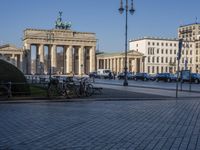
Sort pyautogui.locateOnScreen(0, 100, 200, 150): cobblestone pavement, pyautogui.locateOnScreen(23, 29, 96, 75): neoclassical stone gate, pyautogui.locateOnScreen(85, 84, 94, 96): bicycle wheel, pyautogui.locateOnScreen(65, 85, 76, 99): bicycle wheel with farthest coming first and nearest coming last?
pyautogui.locateOnScreen(23, 29, 96, 75): neoclassical stone gate, pyautogui.locateOnScreen(85, 84, 94, 96): bicycle wheel, pyautogui.locateOnScreen(65, 85, 76, 99): bicycle wheel, pyautogui.locateOnScreen(0, 100, 200, 150): cobblestone pavement

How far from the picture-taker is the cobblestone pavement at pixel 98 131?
326 inches

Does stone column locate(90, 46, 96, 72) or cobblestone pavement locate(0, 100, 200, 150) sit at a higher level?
stone column locate(90, 46, 96, 72)

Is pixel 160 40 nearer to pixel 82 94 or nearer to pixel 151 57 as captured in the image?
pixel 151 57

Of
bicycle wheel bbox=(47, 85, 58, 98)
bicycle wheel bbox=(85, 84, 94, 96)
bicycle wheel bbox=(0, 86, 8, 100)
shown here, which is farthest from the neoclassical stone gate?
bicycle wheel bbox=(0, 86, 8, 100)

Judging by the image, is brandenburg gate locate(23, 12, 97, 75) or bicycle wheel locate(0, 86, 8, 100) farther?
brandenburg gate locate(23, 12, 97, 75)

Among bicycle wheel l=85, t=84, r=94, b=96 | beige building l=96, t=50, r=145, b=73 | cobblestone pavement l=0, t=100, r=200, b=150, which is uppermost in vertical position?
beige building l=96, t=50, r=145, b=73

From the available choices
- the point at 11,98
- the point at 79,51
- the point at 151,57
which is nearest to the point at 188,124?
the point at 11,98

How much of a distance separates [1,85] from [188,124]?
38.2 ft

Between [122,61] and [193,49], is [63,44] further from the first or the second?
[193,49]

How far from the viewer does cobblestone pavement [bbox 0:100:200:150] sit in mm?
8289

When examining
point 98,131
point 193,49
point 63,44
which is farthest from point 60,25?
point 98,131

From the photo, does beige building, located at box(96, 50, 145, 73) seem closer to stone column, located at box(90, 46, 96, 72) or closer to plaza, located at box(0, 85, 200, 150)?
stone column, located at box(90, 46, 96, 72)

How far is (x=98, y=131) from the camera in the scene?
1013 centimetres

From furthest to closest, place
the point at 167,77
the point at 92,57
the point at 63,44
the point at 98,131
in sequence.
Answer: the point at 92,57
the point at 63,44
the point at 167,77
the point at 98,131
